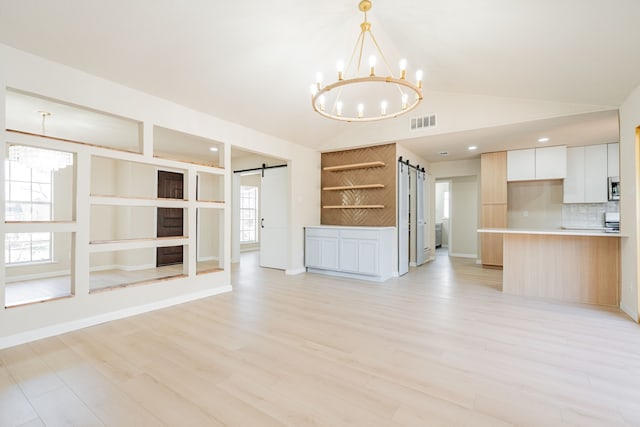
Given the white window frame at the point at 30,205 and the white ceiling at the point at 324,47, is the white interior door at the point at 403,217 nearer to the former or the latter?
the white ceiling at the point at 324,47

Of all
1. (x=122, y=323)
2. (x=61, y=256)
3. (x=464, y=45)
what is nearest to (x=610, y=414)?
(x=464, y=45)

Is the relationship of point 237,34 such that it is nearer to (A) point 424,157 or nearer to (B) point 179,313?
(B) point 179,313

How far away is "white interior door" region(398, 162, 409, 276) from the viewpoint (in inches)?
225

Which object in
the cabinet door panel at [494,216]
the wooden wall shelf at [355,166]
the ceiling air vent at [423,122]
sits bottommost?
the cabinet door panel at [494,216]

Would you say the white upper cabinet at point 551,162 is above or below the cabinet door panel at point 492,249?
above

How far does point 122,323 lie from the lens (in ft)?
10.3

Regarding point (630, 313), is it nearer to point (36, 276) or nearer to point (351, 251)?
point (351, 251)

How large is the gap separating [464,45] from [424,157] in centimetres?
412

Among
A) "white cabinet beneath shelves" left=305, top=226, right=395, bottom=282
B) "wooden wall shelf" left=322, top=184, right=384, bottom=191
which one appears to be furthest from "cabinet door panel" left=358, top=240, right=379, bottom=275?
"wooden wall shelf" left=322, top=184, right=384, bottom=191

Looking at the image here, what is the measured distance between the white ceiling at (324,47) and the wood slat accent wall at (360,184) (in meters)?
1.60

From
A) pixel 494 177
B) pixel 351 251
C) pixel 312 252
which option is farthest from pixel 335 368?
pixel 494 177

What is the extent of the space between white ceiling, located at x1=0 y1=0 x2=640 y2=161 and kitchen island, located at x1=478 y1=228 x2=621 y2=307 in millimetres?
1684

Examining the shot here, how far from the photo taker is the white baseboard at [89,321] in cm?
261

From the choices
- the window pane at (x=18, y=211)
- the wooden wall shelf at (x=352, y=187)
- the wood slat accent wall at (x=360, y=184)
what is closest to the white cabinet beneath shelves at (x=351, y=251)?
the wood slat accent wall at (x=360, y=184)
